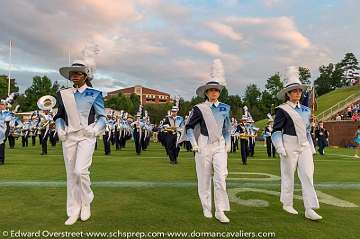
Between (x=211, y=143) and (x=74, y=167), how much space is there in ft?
7.21

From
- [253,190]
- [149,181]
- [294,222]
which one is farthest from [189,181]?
[294,222]

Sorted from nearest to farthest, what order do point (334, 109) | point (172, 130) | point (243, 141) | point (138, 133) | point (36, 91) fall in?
point (172, 130), point (243, 141), point (138, 133), point (334, 109), point (36, 91)

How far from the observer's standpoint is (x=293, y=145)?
762 centimetres

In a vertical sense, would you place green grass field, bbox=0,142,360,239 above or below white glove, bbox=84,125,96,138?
below

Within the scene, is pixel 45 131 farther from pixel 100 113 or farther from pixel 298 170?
pixel 298 170

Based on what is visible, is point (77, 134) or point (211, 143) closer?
point (77, 134)


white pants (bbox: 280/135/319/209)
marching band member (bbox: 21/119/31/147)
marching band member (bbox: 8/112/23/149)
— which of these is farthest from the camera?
marching band member (bbox: 21/119/31/147)

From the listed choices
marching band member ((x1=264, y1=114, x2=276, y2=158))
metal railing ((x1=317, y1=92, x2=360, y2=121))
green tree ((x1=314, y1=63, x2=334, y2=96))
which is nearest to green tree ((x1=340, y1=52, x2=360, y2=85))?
green tree ((x1=314, y1=63, x2=334, y2=96))

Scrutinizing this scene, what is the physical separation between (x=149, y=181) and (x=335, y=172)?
658 cm

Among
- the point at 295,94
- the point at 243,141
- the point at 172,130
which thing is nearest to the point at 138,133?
the point at 172,130

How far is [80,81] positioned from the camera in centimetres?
701

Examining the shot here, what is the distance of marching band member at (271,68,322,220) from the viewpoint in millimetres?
7461

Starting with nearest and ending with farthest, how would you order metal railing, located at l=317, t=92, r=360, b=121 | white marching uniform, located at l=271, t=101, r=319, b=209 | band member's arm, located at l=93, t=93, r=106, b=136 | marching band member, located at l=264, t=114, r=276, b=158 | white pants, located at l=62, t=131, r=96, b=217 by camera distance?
white pants, located at l=62, t=131, r=96, b=217 < band member's arm, located at l=93, t=93, r=106, b=136 < white marching uniform, located at l=271, t=101, r=319, b=209 < marching band member, located at l=264, t=114, r=276, b=158 < metal railing, located at l=317, t=92, r=360, b=121

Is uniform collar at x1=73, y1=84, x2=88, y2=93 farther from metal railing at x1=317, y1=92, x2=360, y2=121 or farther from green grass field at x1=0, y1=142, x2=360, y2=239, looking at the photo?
metal railing at x1=317, y1=92, x2=360, y2=121
